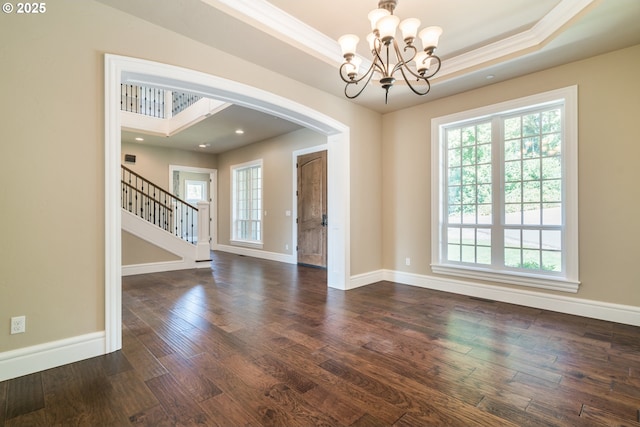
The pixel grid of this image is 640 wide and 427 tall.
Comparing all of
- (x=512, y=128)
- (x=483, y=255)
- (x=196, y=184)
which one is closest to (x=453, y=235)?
(x=483, y=255)

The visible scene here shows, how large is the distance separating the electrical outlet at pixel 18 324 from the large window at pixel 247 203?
228 inches

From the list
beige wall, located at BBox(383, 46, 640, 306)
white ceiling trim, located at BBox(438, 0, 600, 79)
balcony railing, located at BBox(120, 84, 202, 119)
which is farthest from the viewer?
balcony railing, located at BBox(120, 84, 202, 119)

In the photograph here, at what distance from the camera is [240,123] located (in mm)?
6105

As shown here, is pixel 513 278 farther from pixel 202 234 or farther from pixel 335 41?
pixel 202 234

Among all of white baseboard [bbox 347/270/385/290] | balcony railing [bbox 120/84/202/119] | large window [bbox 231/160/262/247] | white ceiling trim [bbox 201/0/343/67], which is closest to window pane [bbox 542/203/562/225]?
white baseboard [bbox 347/270/385/290]

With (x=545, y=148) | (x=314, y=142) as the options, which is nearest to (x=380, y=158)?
(x=314, y=142)

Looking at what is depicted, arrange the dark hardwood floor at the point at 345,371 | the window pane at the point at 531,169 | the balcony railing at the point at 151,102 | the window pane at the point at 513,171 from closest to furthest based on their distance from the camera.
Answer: the dark hardwood floor at the point at 345,371 < the window pane at the point at 531,169 < the window pane at the point at 513,171 < the balcony railing at the point at 151,102

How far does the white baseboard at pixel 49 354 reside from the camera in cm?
201

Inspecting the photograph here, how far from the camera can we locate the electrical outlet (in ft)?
6.66

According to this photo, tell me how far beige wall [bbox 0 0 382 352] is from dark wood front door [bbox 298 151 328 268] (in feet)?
13.5

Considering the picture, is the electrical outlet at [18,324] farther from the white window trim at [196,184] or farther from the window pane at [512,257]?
the white window trim at [196,184]

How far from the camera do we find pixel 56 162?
7.19ft

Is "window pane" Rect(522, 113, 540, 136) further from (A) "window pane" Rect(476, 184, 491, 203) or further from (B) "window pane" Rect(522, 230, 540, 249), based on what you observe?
(B) "window pane" Rect(522, 230, 540, 249)

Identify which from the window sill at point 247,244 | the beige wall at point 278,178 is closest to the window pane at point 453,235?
the beige wall at point 278,178
